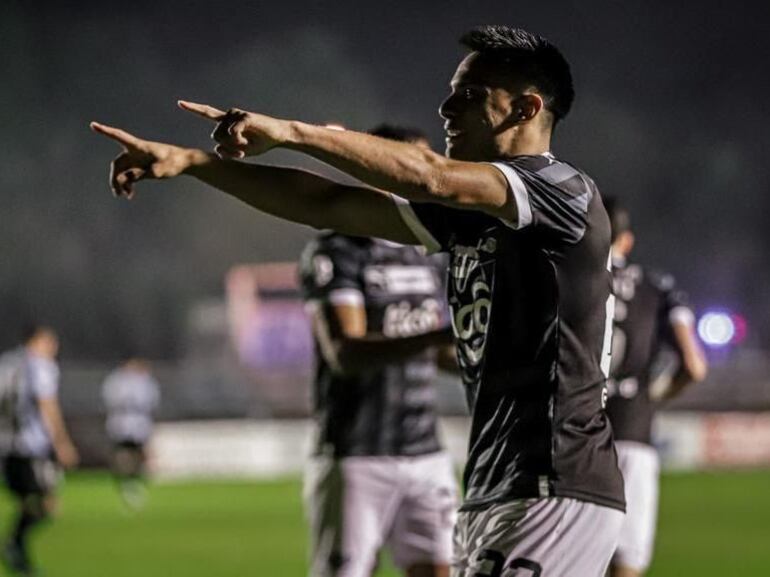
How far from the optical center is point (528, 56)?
400 centimetres

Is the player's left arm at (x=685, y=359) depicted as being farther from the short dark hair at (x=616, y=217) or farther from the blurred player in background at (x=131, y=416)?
the blurred player in background at (x=131, y=416)

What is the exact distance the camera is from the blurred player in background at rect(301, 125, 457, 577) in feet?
20.7

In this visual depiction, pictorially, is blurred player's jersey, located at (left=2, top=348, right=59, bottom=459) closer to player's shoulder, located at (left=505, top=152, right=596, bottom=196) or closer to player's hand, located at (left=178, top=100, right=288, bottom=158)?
player's shoulder, located at (left=505, top=152, right=596, bottom=196)

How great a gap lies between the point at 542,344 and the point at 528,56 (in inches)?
30.8

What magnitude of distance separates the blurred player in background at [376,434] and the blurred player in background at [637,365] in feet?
4.69

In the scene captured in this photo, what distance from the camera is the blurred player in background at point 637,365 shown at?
7566mm

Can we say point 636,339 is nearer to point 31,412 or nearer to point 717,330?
point 31,412

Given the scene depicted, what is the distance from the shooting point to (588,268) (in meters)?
3.93

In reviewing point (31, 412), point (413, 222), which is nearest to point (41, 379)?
point (31, 412)

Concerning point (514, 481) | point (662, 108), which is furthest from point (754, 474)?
point (514, 481)

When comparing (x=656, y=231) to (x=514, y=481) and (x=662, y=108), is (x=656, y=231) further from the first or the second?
(x=514, y=481)

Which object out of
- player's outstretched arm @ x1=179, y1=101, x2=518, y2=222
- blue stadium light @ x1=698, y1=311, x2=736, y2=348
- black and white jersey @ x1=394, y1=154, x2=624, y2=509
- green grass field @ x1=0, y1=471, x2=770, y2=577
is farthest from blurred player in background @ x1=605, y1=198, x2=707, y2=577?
blue stadium light @ x1=698, y1=311, x2=736, y2=348

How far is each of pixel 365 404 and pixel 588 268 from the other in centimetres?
264

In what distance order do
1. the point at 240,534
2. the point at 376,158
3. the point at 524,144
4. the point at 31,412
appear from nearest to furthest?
the point at 376,158
the point at 524,144
the point at 31,412
the point at 240,534
